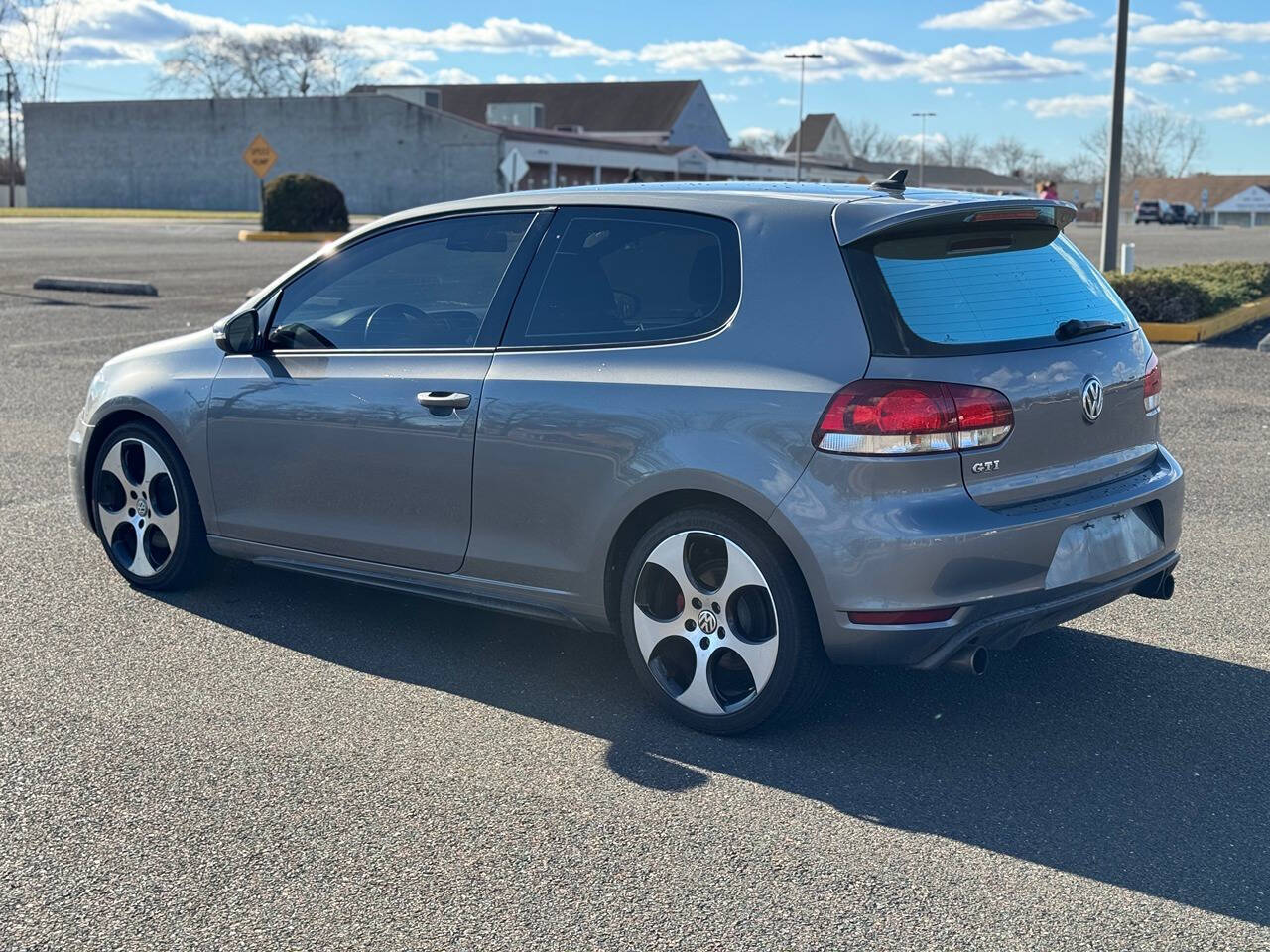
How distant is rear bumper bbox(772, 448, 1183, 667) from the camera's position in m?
4.11

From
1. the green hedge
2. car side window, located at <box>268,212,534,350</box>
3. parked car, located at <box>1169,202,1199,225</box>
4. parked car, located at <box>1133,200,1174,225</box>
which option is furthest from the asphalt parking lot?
parked car, located at <box>1169,202,1199,225</box>

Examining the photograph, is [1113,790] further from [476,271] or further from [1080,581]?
[476,271]

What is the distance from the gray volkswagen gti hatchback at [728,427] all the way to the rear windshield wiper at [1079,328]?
0.02 metres

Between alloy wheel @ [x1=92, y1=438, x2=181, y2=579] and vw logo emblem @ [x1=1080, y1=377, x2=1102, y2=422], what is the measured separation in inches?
138

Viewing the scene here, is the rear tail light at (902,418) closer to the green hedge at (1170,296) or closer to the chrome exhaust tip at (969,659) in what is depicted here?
the chrome exhaust tip at (969,659)

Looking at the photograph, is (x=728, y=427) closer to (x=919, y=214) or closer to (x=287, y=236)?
(x=919, y=214)

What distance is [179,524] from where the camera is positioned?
591 centimetres

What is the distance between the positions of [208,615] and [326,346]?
3.94 feet

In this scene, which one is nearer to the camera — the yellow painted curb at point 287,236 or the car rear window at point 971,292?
the car rear window at point 971,292

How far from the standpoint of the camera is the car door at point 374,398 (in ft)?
16.5

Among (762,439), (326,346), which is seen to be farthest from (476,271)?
(762,439)

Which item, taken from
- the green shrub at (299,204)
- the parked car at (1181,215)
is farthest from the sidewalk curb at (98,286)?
the parked car at (1181,215)

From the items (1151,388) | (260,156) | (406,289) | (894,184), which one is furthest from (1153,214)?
(406,289)

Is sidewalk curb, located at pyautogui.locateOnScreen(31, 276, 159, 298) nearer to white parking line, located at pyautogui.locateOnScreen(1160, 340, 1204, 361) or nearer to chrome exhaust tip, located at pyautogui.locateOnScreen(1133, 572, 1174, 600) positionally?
white parking line, located at pyautogui.locateOnScreen(1160, 340, 1204, 361)
